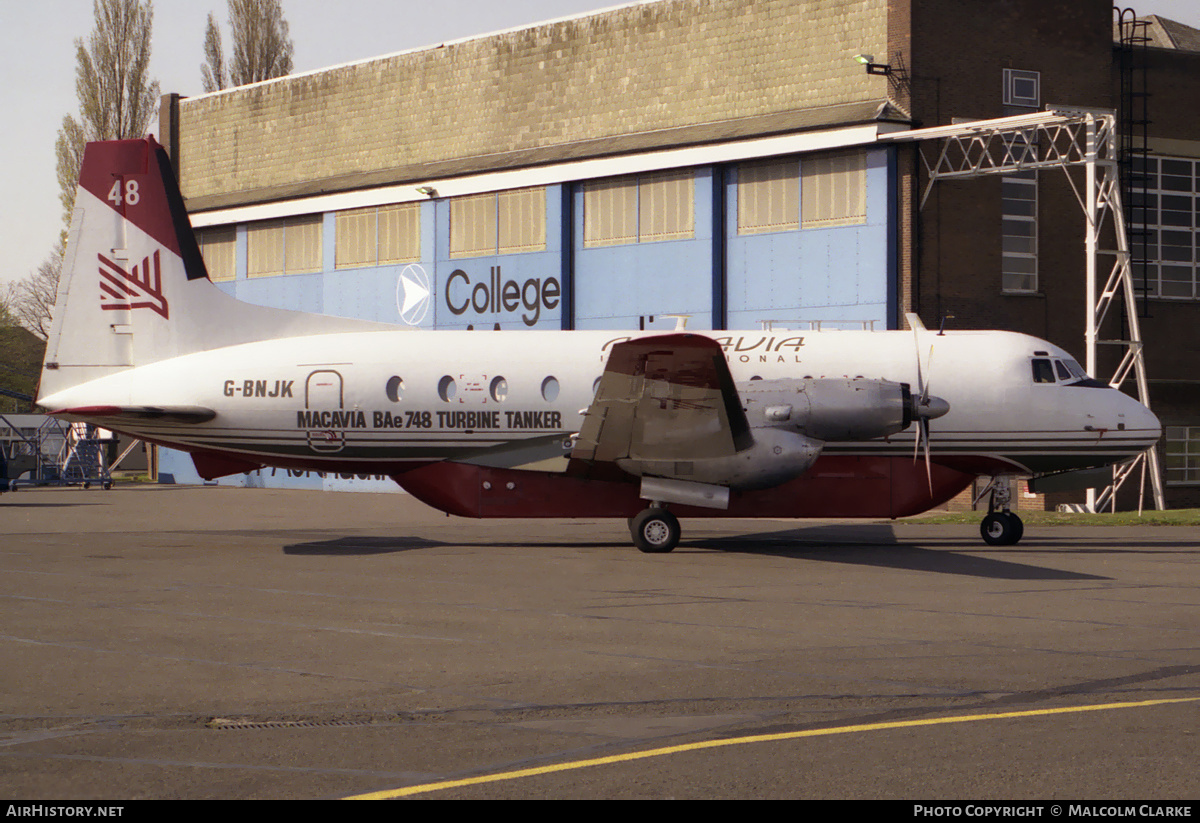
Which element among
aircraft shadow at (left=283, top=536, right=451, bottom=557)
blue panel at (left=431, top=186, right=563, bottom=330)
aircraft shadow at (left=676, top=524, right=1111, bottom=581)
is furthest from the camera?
blue panel at (left=431, top=186, right=563, bottom=330)

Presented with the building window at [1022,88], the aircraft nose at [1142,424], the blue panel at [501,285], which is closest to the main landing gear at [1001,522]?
the aircraft nose at [1142,424]

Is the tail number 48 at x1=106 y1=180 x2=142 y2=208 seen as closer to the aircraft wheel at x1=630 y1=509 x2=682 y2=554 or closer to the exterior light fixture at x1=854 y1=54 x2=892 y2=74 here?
the aircraft wheel at x1=630 y1=509 x2=682 y2=554

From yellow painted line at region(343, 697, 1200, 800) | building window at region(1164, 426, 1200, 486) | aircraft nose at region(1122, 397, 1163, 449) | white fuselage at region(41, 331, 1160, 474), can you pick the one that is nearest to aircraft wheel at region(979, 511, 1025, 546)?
white fuselage at region(41, 331, 1160, 474)

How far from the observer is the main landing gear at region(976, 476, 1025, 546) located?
24.0 metres

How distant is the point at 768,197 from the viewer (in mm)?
40156

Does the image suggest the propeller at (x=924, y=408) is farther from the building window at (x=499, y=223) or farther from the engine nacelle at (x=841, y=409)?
the building window at (x=499, y=223)

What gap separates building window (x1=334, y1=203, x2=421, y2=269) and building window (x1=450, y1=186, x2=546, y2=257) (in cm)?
222

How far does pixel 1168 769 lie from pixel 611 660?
17.7ft

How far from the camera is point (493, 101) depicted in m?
47.3

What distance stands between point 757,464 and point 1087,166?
18463 mm

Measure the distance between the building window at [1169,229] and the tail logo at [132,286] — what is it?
3181cm
